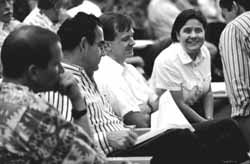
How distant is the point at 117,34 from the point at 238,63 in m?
1.31

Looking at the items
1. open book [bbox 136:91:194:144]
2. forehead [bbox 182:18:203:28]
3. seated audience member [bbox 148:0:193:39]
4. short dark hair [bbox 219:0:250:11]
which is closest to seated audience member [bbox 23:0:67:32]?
forehead [bbox 182:18:203:28]

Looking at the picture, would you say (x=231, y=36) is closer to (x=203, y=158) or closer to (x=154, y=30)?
(x=203, y=158)

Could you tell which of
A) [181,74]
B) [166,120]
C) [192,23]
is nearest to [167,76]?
[181,74]

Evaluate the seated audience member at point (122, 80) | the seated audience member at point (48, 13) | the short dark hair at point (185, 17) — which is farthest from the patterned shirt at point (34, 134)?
the seated audience member at point (48, 13)

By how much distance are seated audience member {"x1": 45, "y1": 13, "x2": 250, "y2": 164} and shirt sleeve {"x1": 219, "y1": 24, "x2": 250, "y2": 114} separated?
454 millimetres

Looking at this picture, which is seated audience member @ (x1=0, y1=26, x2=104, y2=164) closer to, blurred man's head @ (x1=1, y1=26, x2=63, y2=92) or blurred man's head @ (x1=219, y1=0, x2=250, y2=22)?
blurred man's head @ (x1=1, y1=26, x2=63, y2=92)

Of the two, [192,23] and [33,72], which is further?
[192,23]

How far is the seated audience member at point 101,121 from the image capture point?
5027 mm

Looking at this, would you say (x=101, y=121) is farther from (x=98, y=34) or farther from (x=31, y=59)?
(x=31, y=59)

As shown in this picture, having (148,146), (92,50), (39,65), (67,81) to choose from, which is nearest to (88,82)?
(92,50)

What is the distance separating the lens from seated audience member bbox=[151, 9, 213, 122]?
696cm

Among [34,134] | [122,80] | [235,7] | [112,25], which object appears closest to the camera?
[34,134]

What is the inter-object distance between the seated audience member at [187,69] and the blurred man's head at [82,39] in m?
1.78

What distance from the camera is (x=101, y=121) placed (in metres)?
5.21
